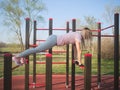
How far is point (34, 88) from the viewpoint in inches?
264

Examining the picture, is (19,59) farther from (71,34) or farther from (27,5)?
(27,5)

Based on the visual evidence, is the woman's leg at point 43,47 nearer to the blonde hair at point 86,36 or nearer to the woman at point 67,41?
the woman at point 67,41

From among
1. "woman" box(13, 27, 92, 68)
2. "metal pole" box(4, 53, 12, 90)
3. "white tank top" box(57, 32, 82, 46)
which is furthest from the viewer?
"white tank top" box(57, 32, 82, 46)

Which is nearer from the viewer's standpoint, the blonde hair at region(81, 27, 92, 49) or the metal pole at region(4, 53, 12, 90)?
the metal pole at region(4, 53, 12, 90)

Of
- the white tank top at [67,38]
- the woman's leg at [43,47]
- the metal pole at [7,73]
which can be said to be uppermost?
the white tank top at [67,38]

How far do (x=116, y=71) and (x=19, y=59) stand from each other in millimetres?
1943

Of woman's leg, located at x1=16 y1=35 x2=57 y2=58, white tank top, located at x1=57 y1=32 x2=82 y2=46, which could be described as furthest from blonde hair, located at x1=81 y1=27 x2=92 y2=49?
woman's leg, located at x1=16 y1=35 x2=57 y2=58

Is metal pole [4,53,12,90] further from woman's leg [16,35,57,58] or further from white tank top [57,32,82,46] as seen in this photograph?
white tank top [57,32,82,46]

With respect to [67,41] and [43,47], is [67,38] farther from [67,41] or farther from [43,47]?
[43,47]

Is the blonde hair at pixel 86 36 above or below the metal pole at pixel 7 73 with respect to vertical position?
above

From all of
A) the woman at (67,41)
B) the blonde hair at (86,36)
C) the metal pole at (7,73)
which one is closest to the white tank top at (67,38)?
the woman at (67,41)

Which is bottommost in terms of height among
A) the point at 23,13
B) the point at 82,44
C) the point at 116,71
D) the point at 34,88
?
the point at 34,88

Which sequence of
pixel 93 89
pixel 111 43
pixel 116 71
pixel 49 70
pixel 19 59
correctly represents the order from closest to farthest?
pixel 49 70 < pixel 19 59 < pixel 116 71 < pixel 93 89 < pixel 111 43

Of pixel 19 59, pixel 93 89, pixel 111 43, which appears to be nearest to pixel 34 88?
pixel 93 89
